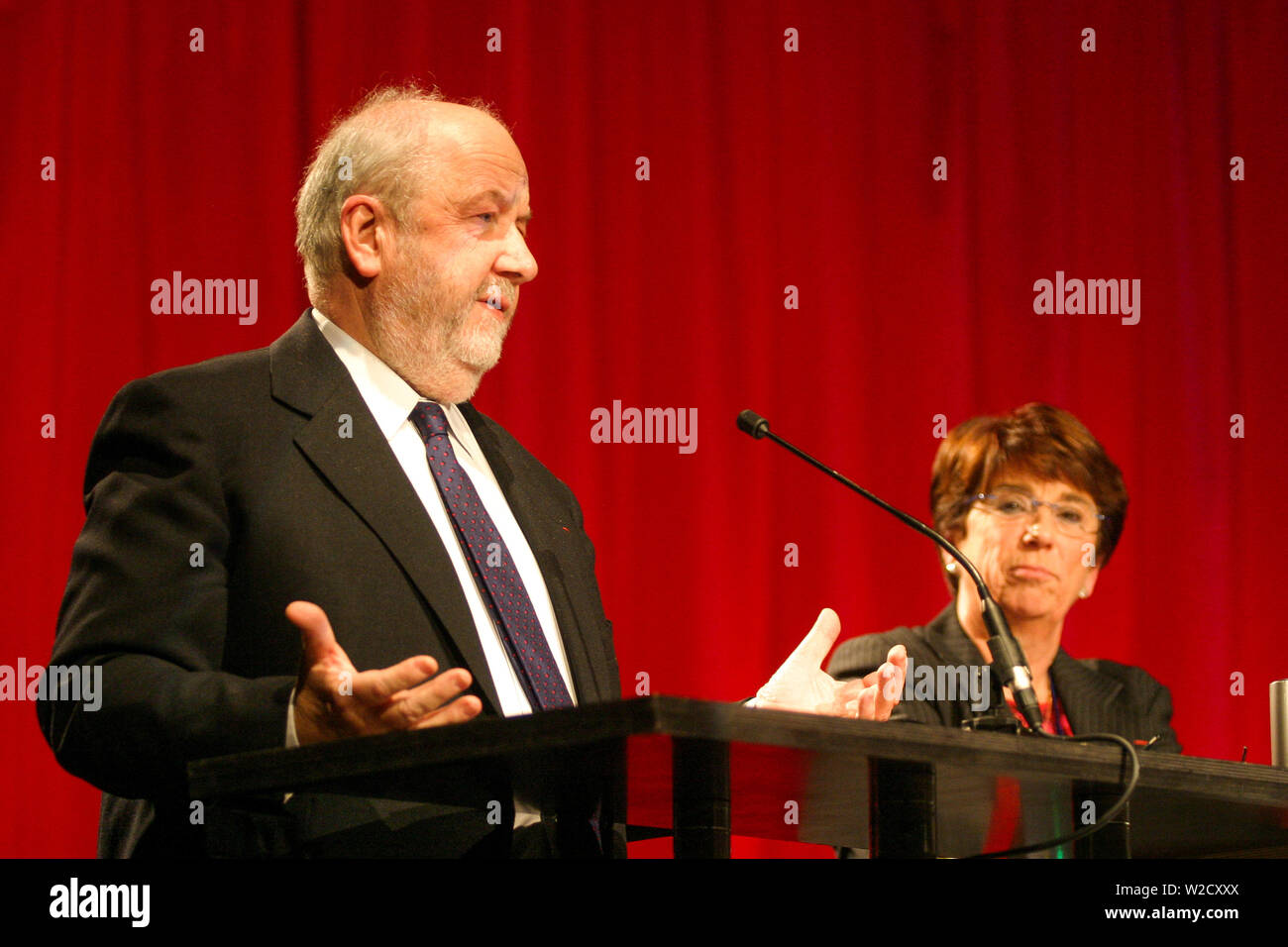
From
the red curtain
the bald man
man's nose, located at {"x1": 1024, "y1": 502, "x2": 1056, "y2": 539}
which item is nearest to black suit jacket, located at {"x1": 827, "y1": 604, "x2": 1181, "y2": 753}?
man's nose, located at {"x1": 1024, "y1": 502, "x2": 1056, "y2": 539}

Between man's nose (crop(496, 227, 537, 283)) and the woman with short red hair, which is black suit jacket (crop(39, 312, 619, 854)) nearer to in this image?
man's nose (crop(496, 227, 537, 283))

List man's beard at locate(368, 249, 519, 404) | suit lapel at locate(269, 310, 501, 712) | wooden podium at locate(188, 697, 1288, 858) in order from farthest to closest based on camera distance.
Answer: man's beard at locate(368, 249, 519, 404) → suit lapel at locate(269, 310, 501, 712) → wooden podium at locate(188, 697, 1288, 858)

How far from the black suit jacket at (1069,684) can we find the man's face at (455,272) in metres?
1.11

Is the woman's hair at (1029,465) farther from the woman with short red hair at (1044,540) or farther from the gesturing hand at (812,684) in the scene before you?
the gesturing hand at (812,684)

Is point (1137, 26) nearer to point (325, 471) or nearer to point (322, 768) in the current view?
point (325, 471)

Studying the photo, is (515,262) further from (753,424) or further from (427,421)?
(753,424)

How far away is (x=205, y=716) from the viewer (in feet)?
4.39

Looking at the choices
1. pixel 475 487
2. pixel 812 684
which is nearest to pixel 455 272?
pixel 475 487

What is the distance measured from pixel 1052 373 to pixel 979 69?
2.75 ft

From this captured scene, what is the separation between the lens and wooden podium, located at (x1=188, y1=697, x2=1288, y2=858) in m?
1.05

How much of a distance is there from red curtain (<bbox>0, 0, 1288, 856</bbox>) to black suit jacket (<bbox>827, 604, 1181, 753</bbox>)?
0.56 meters

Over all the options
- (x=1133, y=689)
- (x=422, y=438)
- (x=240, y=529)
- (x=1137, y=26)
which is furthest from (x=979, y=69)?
(x=240, y=529)

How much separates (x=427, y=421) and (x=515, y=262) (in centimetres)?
30

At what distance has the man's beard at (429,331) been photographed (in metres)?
1.94
